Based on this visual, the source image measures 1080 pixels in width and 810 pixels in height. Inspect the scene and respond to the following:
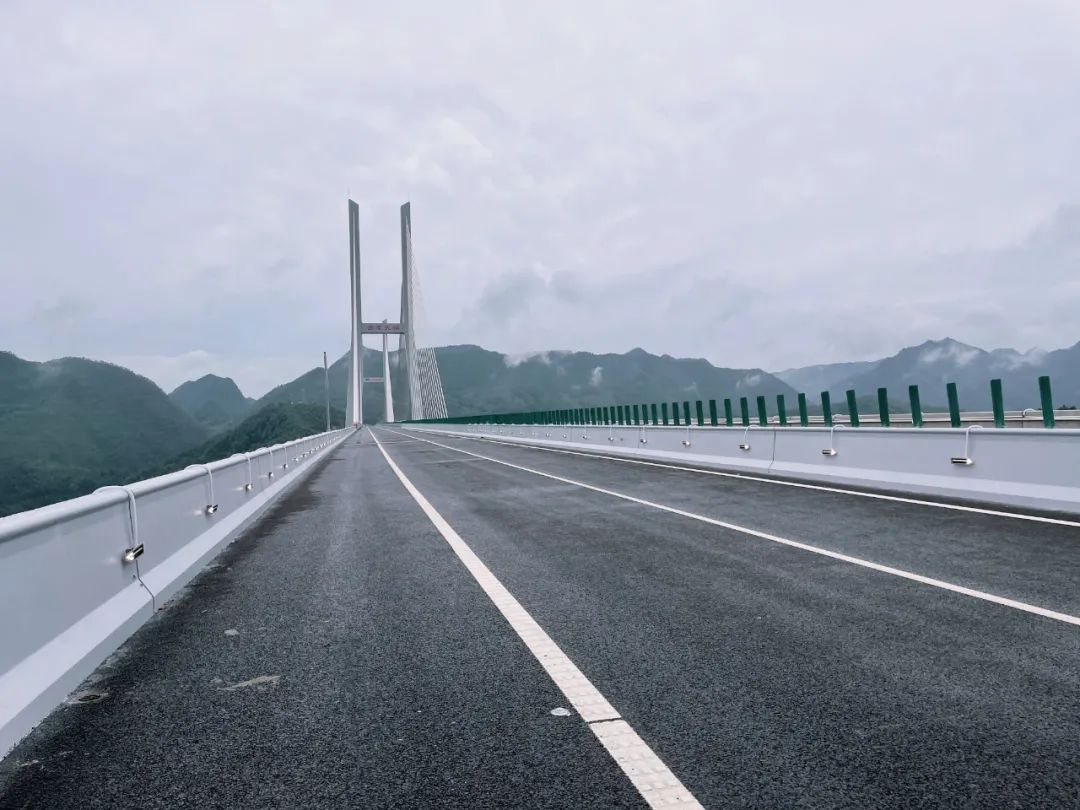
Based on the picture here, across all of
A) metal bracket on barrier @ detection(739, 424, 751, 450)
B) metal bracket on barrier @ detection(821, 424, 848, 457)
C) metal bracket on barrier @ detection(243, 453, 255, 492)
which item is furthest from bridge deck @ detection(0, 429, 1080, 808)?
metal bracket on barrier @ detection(739, 424, 751, 450)

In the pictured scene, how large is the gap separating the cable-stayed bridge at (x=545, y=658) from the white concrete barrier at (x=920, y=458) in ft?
0.31

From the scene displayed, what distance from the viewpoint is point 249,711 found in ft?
14.0

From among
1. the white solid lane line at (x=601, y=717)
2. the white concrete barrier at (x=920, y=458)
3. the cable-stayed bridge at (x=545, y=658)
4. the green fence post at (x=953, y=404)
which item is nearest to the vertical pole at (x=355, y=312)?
the white concrete barrier at (x=920, y=458)

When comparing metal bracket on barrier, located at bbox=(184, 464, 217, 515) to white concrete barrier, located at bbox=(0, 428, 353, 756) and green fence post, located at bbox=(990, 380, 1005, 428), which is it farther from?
green fence post, located at bbox=(990, 380, 1005, 428)

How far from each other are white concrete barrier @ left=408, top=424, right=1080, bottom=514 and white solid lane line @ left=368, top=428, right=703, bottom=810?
25.8ft

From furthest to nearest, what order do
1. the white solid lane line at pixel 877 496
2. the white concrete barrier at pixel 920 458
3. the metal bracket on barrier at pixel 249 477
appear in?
1. the metal bracket on barrier at pixel 249 477
2. the white concrete barrier at pixel 920 458
3. the white solid lane line at pixel 877 496

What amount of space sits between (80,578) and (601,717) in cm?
348

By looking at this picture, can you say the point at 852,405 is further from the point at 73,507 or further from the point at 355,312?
the point at 355,312

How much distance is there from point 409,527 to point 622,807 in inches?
337

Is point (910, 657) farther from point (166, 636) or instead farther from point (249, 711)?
point (166, 636)

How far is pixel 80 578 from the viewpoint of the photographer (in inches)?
209

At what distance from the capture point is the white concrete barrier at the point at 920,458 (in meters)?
10.9

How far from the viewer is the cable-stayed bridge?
3.35 metres

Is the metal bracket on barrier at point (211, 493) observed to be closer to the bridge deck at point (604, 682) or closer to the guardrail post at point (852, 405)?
the bridge deck at point (604, 682)
